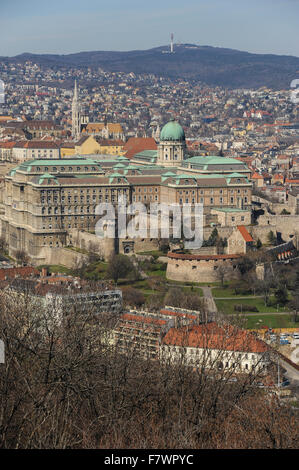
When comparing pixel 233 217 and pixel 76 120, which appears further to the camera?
pixel 76 120

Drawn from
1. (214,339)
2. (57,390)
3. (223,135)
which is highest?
(57,390)

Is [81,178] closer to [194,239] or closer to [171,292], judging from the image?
[194,239]
